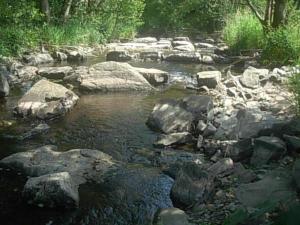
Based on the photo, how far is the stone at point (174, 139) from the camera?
7.14 meters

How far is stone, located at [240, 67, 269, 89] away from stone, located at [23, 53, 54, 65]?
258 inches

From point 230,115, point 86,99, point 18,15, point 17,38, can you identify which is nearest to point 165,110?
point 230,115

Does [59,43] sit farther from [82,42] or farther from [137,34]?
[137,34]

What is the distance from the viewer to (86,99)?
33.5 feet

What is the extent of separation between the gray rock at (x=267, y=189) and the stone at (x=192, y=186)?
370mm

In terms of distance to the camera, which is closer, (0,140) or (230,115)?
(0,140)

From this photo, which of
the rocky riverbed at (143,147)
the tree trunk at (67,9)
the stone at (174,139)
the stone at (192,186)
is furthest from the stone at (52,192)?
the tree trunk at (67,9)

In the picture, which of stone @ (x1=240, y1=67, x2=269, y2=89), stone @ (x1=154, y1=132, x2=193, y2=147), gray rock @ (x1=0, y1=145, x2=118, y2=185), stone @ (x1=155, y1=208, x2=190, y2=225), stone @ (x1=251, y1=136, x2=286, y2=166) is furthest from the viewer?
stone @ (x1=240, y1=67, x2=269, y2=89)

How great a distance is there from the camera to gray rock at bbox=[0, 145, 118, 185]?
19.6 feet

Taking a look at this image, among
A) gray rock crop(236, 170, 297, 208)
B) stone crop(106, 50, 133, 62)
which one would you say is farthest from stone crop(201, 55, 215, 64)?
gray rock crop(236, 170, 297, 208)

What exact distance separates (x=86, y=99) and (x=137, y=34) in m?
14.4

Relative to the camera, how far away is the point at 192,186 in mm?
5117

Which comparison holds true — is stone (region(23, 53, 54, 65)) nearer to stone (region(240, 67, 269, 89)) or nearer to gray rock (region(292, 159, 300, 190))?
stone (region(240, 67, 269, 89))

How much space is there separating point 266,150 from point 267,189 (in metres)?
1.17
